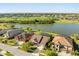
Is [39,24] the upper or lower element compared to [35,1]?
lower

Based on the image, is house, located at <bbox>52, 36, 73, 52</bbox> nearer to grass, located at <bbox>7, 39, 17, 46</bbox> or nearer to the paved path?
the paved path

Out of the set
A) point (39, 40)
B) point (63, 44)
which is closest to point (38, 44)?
point (39, 40)

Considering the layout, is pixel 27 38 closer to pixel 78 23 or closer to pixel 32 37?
pixel 32 37

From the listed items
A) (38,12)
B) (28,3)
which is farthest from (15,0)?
(38,12)

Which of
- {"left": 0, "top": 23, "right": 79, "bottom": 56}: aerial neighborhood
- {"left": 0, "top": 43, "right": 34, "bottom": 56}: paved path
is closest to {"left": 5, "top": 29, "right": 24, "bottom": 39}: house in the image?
{"left": 0, "top": 23, "right": 79, "bottom": 56}: aerial neighborhood

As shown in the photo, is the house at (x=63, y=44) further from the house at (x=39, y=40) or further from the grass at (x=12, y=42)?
the grass at (x=12, y=42)

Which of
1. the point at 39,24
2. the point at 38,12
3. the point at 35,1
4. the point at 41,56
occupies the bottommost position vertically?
the point at 41,56

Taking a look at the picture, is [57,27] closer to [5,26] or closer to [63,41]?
[63,41]
